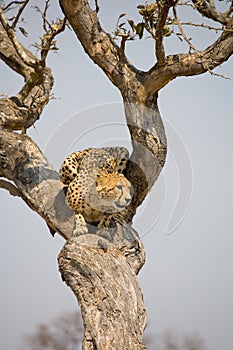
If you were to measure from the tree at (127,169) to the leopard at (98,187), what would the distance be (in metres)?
0.10

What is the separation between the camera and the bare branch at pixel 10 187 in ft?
16.4

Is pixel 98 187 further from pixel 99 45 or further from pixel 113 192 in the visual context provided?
pixel 99 45

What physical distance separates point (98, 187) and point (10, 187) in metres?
1.02

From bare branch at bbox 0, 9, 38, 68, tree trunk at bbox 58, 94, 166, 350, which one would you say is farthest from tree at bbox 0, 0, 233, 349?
bare branch at bbox 0, 9, 38, 68

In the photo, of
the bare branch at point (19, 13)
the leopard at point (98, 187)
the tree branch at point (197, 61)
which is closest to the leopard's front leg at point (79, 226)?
the leopard at point (98, 187)

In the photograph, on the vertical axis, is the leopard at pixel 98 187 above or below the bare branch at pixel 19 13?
below

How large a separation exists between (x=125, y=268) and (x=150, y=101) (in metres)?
1.35

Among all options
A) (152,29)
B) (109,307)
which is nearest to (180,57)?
(152,29)

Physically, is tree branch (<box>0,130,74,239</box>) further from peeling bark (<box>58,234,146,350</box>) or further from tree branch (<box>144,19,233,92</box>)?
tree branch (<box>144,19,233,92</box>)

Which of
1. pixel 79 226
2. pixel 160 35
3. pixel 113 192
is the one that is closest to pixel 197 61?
pixel 160 35

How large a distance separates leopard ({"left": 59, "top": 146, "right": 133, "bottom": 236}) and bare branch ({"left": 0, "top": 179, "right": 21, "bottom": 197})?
0.51 metres

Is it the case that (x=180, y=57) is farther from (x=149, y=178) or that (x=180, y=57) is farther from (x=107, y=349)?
(x=107, y=349)

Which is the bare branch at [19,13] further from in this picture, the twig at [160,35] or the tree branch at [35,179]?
the twig at [160,35]

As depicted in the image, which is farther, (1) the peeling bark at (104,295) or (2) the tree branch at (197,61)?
(2) the tree branch at (197,61)
